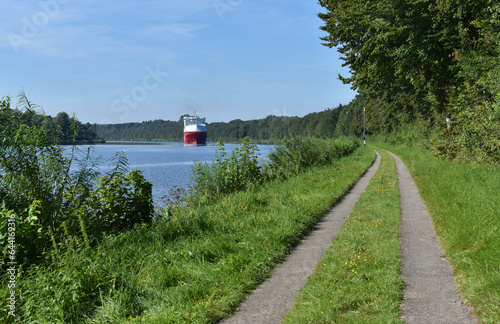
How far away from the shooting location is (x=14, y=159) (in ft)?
20.8

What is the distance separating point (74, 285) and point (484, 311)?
14.6 ft

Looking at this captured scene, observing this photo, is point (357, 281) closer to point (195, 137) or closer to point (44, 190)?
point (44, 190)

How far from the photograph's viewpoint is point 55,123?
719 centimetres

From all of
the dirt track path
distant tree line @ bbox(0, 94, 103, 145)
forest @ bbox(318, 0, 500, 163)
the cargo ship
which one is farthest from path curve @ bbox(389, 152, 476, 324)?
the cargo ship

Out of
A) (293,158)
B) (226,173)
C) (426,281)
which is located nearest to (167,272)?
(426,281)

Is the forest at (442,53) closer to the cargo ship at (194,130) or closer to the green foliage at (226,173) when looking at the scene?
the green foliage at (226,173)

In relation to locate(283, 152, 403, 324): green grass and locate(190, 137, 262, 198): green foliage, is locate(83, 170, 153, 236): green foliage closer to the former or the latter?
locate(190, 137, 262, 198): green foliage

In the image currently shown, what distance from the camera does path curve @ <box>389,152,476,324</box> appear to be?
4051 millimetres

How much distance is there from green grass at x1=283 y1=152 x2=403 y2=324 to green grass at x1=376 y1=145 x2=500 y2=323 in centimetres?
81

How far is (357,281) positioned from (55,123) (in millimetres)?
5974

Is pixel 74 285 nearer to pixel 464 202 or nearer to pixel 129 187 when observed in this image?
pixel 129 187

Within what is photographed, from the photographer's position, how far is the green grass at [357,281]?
4059 millimetres

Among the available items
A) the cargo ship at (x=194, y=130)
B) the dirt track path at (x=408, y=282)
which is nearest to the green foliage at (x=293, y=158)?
the dirt track path at (x=408, y=282)

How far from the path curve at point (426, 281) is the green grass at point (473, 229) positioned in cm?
14
